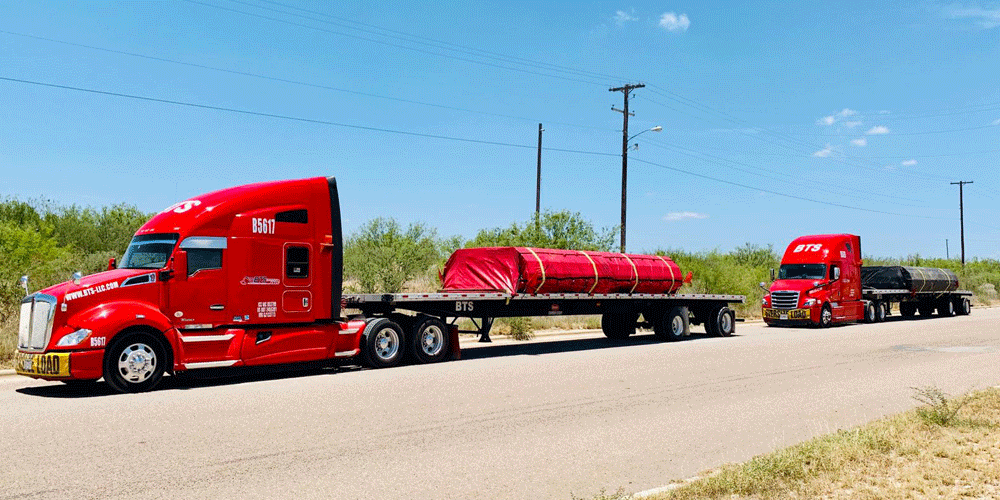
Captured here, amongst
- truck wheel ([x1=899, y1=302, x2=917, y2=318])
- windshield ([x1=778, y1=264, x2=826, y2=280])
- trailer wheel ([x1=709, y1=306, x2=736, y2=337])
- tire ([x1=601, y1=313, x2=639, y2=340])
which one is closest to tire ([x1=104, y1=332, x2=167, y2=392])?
tire ([x1=601, y1=313, x2=639, y2=340])

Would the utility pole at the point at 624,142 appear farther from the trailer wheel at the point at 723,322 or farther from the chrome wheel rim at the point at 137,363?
the chrome wheel rim at the point at 137,363

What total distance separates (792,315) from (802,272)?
1.87m

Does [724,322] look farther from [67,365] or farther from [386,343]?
[67,365]

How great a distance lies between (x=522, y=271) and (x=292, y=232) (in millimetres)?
5396

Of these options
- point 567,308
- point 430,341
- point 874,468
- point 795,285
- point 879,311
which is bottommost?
point 874,468

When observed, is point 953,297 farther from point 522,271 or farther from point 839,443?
point 839,443

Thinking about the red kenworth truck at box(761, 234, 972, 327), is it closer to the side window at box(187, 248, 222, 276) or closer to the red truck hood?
the red truck hood

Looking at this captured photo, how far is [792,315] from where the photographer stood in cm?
2719

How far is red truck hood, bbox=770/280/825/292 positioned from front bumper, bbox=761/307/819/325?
Answer: 76 centimetres

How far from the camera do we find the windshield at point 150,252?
11.7 metres

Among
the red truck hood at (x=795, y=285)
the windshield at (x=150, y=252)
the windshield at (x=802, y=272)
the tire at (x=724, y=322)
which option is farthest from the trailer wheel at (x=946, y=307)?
the windshield at (x=150, y=252)

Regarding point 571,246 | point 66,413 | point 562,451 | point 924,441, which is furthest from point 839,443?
point 571,246

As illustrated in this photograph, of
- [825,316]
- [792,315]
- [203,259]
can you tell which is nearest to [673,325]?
[792,315]

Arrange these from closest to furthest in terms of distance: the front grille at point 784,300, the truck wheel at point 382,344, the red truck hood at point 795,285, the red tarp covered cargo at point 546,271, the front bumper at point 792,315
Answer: the truck wheel at point 382,344 → the red tarp covered cargo at point 546,271 → the front bumper at point 792,315 → the front grille at point 784,300 → the red truck hood at point 795,285
